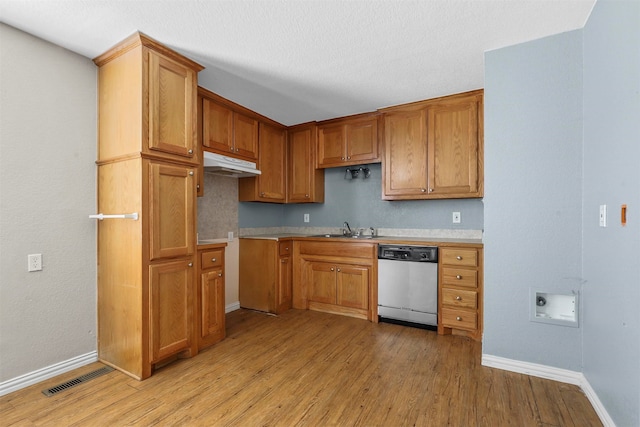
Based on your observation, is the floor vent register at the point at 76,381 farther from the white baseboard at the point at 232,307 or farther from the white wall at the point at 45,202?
the white baseboard at the point at 232,307

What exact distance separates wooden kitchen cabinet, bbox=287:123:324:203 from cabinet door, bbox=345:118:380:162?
0.50 meters

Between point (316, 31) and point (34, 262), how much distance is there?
249cm

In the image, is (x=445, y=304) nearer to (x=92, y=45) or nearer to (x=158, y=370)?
(x=158, y=370)

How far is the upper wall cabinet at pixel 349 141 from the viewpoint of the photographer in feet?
11.8

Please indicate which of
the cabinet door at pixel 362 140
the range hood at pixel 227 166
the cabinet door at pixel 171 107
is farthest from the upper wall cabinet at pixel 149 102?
the cabinet door at pixel 362 140

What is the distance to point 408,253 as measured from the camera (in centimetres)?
306

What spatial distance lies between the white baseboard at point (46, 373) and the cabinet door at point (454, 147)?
3400mm

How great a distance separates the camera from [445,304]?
2.87 m

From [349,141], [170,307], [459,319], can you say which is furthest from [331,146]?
[170,307]

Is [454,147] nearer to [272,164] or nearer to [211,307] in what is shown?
[272,164]

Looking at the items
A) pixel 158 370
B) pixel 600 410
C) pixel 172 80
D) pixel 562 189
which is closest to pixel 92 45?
pixel 172 80

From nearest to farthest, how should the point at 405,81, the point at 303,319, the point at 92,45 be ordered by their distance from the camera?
the point at 92,45, the point at 405,81, the point at 303,319

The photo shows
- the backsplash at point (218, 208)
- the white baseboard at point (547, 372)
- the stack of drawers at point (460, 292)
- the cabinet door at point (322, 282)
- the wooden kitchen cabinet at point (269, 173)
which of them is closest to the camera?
the white baseboard at point (547, 372)

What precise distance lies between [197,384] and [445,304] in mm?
2222
